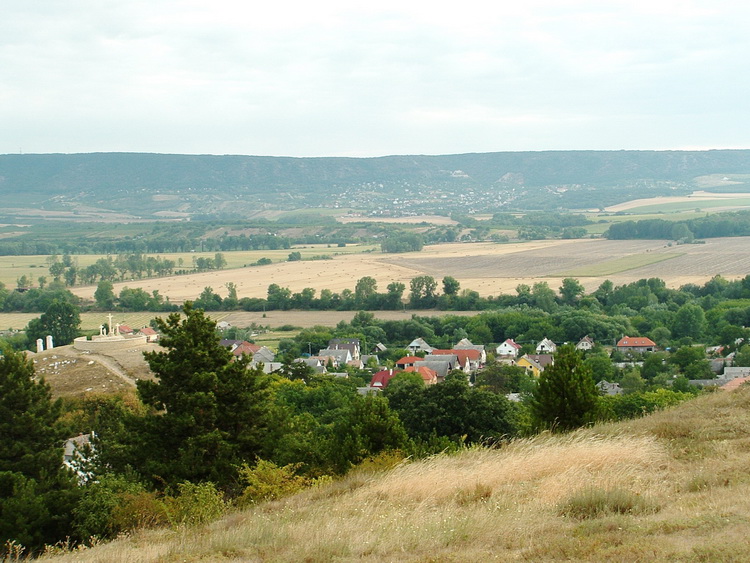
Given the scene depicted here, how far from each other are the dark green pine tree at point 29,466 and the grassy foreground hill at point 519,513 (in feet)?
12.1

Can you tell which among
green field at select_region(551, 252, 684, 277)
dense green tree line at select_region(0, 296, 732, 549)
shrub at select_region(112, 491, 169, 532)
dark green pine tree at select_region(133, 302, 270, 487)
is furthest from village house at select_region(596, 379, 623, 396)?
green field at select_region(551, 252, 684, 277)

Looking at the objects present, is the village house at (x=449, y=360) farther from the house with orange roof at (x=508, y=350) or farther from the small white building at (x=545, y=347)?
the small white building at (x=545, y=347)

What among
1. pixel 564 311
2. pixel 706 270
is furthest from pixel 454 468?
pixel 706 270

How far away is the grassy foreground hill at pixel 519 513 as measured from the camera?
7527mm

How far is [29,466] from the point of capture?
14484 mm

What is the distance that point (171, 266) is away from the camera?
96125mm

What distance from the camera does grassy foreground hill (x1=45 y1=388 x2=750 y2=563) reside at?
753 cm

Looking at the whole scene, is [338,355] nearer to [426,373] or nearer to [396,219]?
[426,373]

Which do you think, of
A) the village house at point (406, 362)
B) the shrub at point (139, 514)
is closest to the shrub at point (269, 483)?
the shrub at point (139, 514)

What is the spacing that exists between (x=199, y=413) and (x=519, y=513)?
7.42 m

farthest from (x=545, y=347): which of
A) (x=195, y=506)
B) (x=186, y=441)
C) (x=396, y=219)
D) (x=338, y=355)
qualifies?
(x=396, y=219)

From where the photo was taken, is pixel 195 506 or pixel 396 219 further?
pixel 396 219

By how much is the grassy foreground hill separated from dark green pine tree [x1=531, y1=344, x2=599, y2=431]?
427 cm

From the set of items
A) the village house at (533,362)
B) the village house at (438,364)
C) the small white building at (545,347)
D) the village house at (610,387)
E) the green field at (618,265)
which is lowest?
the small white building at (545,347)
